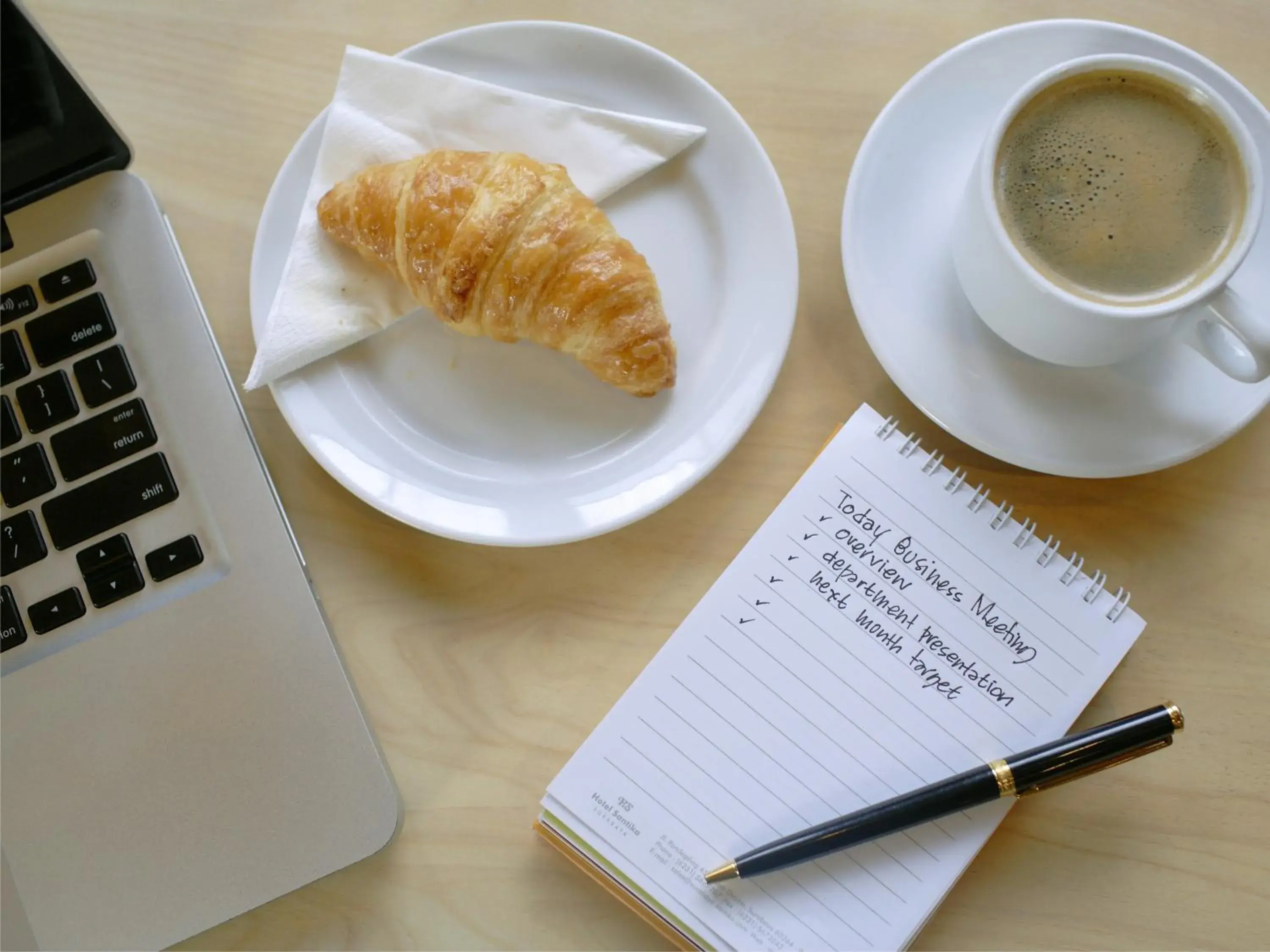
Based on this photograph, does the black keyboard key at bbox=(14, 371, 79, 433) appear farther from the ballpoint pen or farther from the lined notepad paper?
the ballpoint pen

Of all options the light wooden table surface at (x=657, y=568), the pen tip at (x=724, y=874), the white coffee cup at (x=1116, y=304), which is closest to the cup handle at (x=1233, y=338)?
the white coffee cup at (x=1116, y=304)

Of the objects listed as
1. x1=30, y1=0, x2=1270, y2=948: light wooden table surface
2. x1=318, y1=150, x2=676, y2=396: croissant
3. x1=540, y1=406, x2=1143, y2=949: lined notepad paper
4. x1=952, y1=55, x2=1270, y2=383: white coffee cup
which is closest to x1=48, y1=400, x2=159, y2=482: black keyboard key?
x1=30, y1=0, x2=1270, y2=948: light wooden table surface

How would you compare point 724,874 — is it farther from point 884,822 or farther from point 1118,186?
point 1118,186

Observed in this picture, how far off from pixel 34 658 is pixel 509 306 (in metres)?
0.44

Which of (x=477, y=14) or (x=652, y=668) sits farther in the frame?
(x=477, y=14)

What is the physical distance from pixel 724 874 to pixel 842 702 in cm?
15

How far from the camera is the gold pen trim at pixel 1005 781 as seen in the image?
0.68 meters

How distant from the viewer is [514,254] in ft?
2.44

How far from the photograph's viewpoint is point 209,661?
698mm

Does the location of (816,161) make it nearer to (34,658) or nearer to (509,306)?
(509,306)

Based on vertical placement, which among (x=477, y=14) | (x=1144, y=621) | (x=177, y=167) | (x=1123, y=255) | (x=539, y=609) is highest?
(x=1123, y=255)

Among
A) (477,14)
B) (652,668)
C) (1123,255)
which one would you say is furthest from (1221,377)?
(477,14)

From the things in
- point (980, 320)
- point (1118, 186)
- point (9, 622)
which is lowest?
point (9, 622)

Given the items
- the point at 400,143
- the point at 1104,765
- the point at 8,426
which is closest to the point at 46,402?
the point at 8,426
